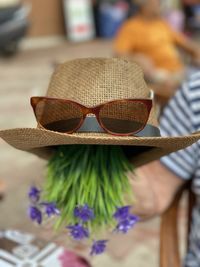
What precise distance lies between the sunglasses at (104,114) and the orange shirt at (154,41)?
279 centimetres

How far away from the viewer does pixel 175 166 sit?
128 cm

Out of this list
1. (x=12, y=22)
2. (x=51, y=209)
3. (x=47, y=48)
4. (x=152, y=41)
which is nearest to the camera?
(x=51, y=209)

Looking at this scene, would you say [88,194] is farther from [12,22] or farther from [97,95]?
[12,22]

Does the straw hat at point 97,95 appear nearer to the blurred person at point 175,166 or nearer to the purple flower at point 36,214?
the purple flower at point 36,214

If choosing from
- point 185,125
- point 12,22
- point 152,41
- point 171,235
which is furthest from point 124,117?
point 12,22

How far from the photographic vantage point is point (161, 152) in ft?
3.05

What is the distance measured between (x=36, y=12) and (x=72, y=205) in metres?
6.66

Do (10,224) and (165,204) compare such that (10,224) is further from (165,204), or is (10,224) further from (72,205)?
(72,205)

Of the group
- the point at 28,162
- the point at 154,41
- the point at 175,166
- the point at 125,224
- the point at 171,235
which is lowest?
the point at 28,162

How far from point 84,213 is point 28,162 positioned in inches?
94.2

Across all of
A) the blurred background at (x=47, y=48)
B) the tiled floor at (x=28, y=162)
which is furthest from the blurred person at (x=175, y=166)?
the blurred background at (x=47, y=48)

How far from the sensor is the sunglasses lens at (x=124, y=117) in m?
0.86

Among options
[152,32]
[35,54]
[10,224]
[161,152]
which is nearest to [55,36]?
[35,54]

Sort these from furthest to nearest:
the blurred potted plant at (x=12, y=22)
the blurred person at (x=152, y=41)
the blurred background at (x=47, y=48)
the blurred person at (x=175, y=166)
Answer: the blurred potted plant at (x=12, y=22), the blurred person at (x=152, y=41), the blurred background at (x=47, y=48), the blurred person at (x=175, y=166)
